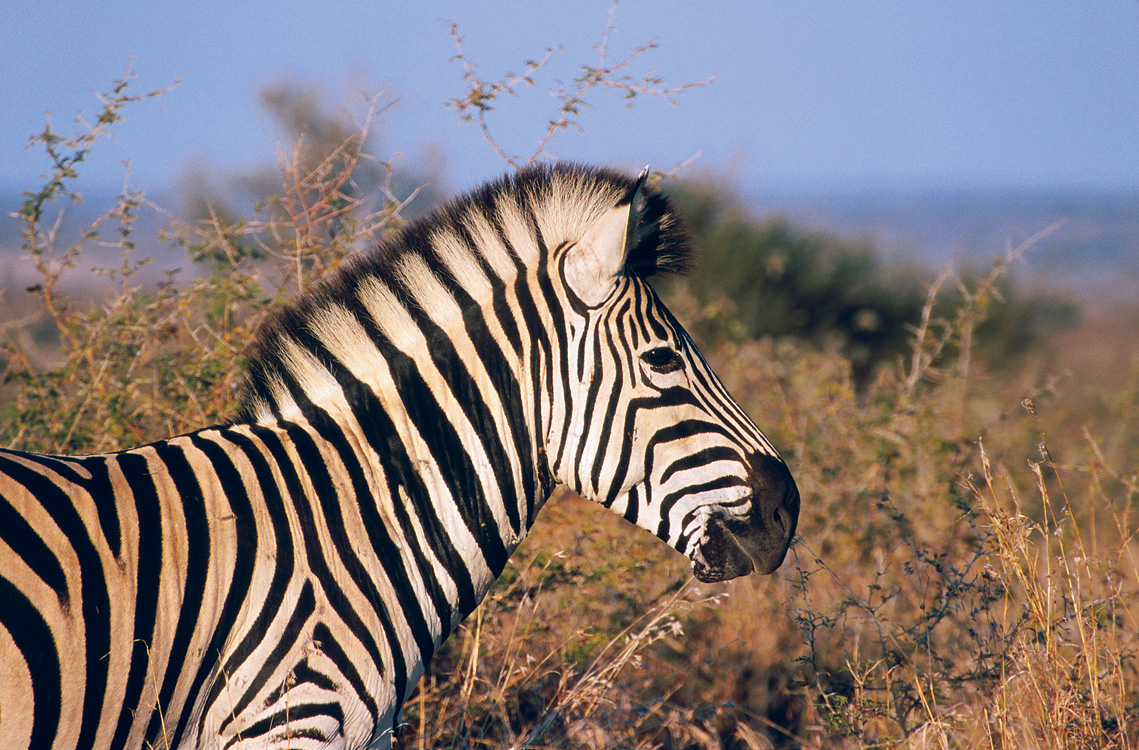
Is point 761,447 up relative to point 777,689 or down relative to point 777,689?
up

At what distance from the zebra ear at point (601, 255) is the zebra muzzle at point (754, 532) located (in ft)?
2.48

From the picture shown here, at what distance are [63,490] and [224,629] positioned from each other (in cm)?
58

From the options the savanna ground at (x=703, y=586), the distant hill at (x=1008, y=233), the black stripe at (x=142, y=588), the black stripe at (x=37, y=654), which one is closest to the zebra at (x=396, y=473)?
the black stripe at (x=142, y=588)

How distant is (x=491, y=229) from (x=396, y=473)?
89cm

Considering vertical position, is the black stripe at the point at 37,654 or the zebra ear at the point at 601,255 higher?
the zebra ear at the point at 601,255

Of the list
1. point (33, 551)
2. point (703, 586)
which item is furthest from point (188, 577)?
point (703, 586)

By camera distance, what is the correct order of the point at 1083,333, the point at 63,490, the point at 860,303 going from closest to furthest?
the point at 63,490 → the point at 860,303 → the point at 1083,333

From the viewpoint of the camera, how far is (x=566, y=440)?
275cm

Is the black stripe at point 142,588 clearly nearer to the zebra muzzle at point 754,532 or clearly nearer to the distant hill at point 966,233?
the zebra muzzle at point 754,532

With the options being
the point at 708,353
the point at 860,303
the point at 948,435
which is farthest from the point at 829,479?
the point at 860,303

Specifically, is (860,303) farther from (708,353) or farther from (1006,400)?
(708,353)

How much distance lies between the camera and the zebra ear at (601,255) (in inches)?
105

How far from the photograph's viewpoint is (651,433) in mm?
2699

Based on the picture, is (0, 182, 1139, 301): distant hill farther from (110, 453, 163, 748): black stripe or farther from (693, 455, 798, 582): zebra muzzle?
(693, 455, 798, 582): zebra muzzle
